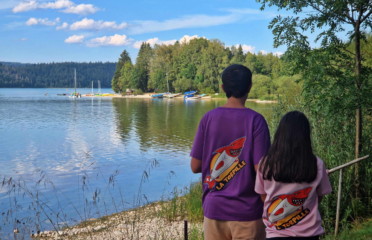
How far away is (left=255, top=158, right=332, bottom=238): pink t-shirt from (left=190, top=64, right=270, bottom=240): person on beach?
4.1 inches

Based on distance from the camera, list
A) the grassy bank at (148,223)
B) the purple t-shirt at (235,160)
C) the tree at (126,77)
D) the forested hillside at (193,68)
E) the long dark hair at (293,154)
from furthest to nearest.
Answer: the tree at (126,77), the forested hillside at (193,68), the grassy bank at (148,223), the purple t-shirt at (235,160), the long dark hair at (293,154)

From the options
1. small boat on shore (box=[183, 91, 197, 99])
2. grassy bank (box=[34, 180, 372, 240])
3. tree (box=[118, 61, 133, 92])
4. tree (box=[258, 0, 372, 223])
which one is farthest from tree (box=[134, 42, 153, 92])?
tree (box=[258, 0, 372, 223])

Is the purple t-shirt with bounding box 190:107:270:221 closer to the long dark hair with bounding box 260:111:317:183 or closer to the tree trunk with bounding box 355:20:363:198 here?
the long dark hair with bounding box 260:111:317:183

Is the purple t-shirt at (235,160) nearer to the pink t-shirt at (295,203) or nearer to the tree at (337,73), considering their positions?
the pink t-shirt at (295,203)

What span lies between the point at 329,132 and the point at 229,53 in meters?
89.4

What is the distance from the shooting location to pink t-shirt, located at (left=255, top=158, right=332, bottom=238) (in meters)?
2.50

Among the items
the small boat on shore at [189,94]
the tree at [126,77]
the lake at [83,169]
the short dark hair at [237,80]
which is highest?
the tree at [126,77]

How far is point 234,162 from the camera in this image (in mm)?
2621

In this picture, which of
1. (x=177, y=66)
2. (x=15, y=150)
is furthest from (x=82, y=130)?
(x=177, y=66)

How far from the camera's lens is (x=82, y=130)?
34.6 m

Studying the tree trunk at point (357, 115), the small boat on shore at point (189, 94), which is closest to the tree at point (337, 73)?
the tree trunk at point (357, 115)

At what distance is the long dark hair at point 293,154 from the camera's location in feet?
8.05

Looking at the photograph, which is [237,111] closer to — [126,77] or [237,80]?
[237,80]

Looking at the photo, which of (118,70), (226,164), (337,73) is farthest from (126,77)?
(226,164)
